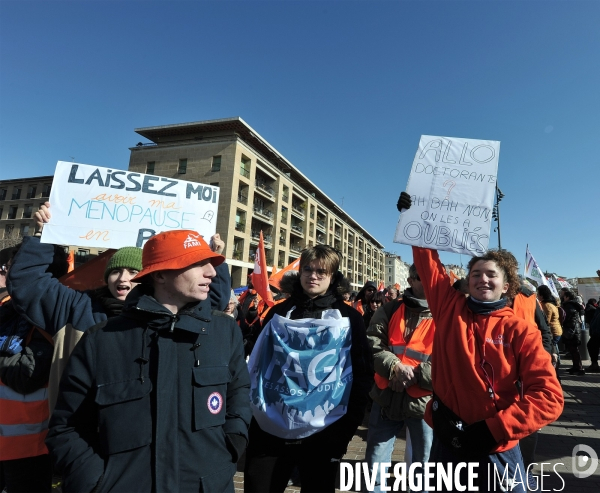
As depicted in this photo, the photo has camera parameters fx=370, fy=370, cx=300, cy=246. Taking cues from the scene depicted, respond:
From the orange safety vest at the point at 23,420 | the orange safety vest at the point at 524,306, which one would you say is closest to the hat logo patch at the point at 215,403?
the orange safety vest at the point at 23,420

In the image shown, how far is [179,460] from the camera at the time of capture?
1.61m

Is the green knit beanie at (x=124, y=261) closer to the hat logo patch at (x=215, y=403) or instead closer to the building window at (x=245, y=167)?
the hat logo patch at (x=215, y=403)

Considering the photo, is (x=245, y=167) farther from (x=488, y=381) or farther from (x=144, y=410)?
(x=144, y=410)

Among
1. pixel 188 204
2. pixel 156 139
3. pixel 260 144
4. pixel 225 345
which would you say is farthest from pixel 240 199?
pixel 225 345

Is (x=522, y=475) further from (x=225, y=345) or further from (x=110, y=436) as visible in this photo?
(x=110, y=436)

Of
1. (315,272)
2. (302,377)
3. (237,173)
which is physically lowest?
(302,377)

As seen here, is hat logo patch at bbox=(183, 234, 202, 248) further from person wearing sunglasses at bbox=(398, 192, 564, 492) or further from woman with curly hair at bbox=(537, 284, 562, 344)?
woman with curly hair at bbox=(537, 284, 562, 344)

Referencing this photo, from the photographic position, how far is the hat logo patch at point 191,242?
1876 millimetres

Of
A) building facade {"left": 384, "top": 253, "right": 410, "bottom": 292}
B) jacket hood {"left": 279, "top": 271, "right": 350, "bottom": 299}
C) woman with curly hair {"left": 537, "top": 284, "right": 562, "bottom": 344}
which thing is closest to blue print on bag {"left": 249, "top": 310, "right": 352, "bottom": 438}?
jacket hood {"left": 279, "top": 271, "right": 350, "bottom": 299}

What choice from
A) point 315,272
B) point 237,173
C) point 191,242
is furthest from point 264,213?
point 191,242

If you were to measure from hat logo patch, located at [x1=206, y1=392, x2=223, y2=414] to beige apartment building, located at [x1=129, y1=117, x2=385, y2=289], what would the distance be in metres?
31.0

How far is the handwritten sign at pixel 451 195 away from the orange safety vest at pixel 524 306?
0.78m

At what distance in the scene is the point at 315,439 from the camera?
245 centimetres

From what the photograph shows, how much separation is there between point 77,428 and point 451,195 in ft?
10.1
